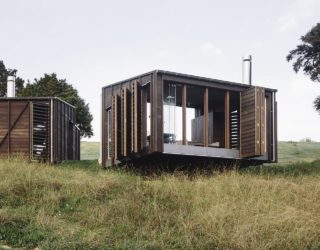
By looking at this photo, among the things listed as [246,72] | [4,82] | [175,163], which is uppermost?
[4,82]

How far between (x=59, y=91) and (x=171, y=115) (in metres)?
27.0

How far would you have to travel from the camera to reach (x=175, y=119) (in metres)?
19.3

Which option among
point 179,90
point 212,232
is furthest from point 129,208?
point 179,90

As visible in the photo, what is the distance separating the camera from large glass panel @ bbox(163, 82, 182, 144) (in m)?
19.0

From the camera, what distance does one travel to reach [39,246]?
34.2ft

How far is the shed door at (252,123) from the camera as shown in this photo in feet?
64.7

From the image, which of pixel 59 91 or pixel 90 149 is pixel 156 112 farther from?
pixel 59 91

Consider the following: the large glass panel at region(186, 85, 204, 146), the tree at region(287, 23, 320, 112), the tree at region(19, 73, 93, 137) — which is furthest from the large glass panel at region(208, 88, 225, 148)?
the tree at region(19, 73, 93, 137)

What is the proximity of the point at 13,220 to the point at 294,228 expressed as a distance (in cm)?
598

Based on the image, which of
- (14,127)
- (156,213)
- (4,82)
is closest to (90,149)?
(4,82)

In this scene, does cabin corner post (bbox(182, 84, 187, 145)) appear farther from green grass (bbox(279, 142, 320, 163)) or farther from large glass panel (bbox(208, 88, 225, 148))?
green grass (bbox(279, 142, 320, 163))

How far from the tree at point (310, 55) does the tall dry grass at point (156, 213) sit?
18485 millimetres

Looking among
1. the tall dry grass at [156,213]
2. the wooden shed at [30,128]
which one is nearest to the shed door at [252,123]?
the tall dry grass at [156,213]

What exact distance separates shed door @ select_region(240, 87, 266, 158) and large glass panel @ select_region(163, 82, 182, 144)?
2539 millimetres
